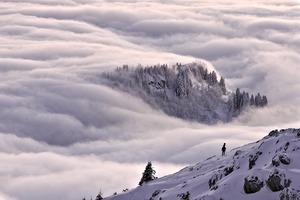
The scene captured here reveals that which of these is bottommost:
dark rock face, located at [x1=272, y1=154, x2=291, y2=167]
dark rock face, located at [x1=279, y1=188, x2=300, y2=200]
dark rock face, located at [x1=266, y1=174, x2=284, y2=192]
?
dark rock face, located at [x1=279, y1=188, x2=300, y2=200]

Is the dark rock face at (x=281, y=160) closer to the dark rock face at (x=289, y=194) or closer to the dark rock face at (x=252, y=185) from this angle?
the dark rock face at (x=252, y=185)

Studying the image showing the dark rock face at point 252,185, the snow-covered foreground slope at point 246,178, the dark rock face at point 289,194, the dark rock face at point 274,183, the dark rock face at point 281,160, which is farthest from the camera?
the dark rock face at point 281,160

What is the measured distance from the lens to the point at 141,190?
3664 inches

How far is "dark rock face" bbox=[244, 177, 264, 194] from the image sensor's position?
6325 centimetres

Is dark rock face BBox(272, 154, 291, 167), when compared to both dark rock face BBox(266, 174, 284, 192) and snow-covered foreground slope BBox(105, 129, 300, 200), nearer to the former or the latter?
snow-covered foreground slope BBox(105, 129, 300, 200)

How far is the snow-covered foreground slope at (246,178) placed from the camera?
62562 mm

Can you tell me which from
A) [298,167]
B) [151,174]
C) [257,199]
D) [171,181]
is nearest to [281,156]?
[298,167]

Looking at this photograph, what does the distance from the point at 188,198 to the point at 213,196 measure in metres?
9.88

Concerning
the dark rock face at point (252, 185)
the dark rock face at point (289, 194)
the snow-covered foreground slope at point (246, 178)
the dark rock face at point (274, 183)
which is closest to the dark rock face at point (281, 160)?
the snow-covered foreground slope at point (246, 178)

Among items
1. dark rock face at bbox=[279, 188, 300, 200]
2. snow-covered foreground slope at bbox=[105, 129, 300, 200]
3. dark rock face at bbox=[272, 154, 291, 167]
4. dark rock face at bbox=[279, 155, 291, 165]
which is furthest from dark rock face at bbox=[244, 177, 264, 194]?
dark rock face at bbox=[279, 155, 291, 165]

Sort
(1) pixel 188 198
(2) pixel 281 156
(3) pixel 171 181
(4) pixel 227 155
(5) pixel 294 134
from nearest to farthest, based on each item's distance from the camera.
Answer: (2) pixel 281 156
(1) pixel 188 198
(5) pixel 294 134
(3) pixel 171 181
(4) pixel 227 155

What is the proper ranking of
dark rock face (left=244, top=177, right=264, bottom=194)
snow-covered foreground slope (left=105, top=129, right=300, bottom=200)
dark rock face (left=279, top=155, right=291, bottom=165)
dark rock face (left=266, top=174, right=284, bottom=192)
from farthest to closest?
dark rock face (left=279, top=155, right=291, bottom=165)
dark rock face (left=244, top=177, right=264, bottom=194)
snow-covered foreground slope (left=105, top=129, right=300, bottom=200)
dark rock face (left=266, top=174, right=284, bottom=192)

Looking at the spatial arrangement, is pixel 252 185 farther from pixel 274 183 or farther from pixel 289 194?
pixel 289 194

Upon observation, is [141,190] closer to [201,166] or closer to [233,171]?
[201,166]
